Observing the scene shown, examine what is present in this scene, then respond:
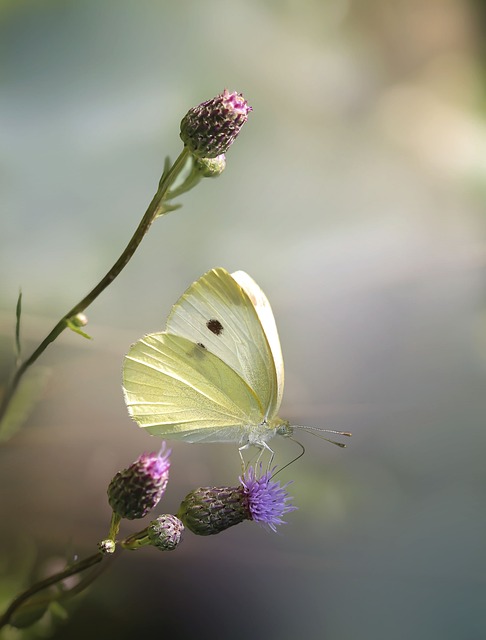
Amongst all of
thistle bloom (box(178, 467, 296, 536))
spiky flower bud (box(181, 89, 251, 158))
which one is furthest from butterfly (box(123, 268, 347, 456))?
spiky flower bud (box(181, 89, 251, 158))

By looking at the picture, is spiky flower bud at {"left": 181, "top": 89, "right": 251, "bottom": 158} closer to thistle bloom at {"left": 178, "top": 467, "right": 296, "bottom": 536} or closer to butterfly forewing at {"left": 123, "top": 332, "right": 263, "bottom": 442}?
butterfly forewing at {"left": 123, "top": 332, "right": 263, "bottom": 442}

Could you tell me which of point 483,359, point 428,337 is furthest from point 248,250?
point 483,359

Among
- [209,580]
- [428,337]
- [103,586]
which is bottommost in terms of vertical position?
[103,586]

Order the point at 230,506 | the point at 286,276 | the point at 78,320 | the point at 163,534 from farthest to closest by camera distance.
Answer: the point at 286,276 → the point at 230,506 → the point at 163,534 → the point at 78,320

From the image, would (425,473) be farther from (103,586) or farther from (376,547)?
(103,586)

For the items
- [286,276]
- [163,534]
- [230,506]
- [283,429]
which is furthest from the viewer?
[286,276]

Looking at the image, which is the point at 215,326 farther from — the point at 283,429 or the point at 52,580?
the point at 52,580

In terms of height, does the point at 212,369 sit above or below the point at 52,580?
above

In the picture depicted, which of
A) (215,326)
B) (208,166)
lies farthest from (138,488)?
(208,166)
